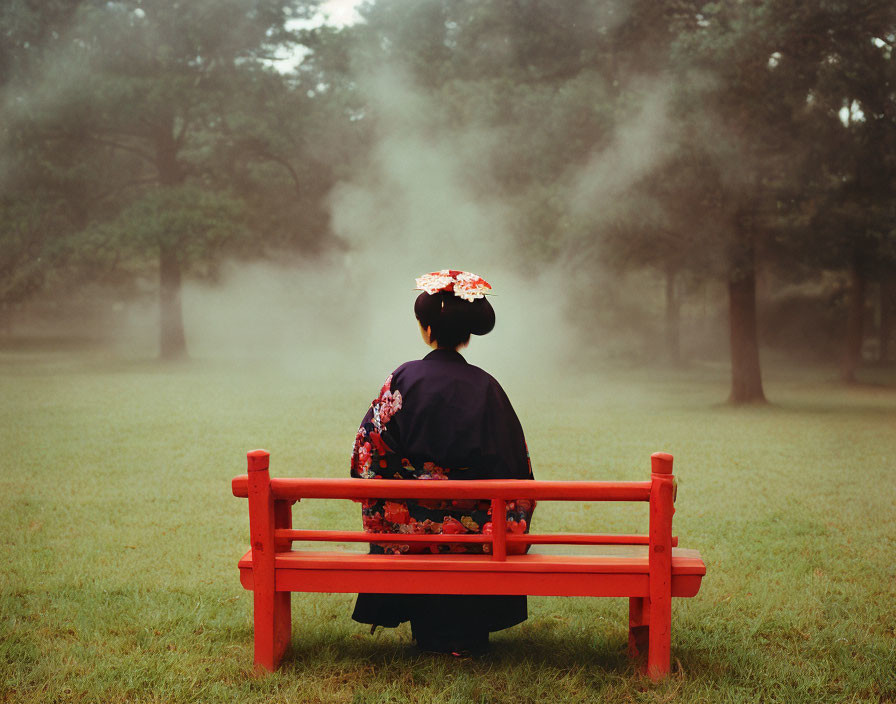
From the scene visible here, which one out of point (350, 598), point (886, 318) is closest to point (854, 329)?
point (886, 318)

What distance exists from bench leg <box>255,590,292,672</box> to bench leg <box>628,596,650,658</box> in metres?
1.08

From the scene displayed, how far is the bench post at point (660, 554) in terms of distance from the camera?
2.31 metres

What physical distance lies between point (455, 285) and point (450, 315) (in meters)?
0.09

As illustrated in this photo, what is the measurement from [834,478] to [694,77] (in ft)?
19.2

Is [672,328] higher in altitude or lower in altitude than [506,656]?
higher

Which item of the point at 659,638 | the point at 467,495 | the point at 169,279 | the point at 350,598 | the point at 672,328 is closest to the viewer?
the point at 467,495

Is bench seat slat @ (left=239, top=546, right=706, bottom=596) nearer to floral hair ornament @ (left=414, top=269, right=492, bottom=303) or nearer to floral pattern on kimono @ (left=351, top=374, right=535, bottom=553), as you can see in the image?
floral pattern on kimono @ (left=351, top=374, right=535, bottom=553)

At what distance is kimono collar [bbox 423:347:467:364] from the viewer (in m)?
2.56

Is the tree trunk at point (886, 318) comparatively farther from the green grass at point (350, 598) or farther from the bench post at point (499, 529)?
the bench post at point (499, 529)

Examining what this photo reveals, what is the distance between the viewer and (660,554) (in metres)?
2.34

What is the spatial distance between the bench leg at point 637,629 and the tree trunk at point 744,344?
914 cm

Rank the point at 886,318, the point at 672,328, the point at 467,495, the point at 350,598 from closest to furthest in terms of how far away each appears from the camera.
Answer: the point at 467,495
the point at 350,598
the point at 886,318
the point at 672,328

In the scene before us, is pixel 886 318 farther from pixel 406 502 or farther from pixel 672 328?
pixel 406 502

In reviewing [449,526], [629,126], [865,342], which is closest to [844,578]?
[449,526]
